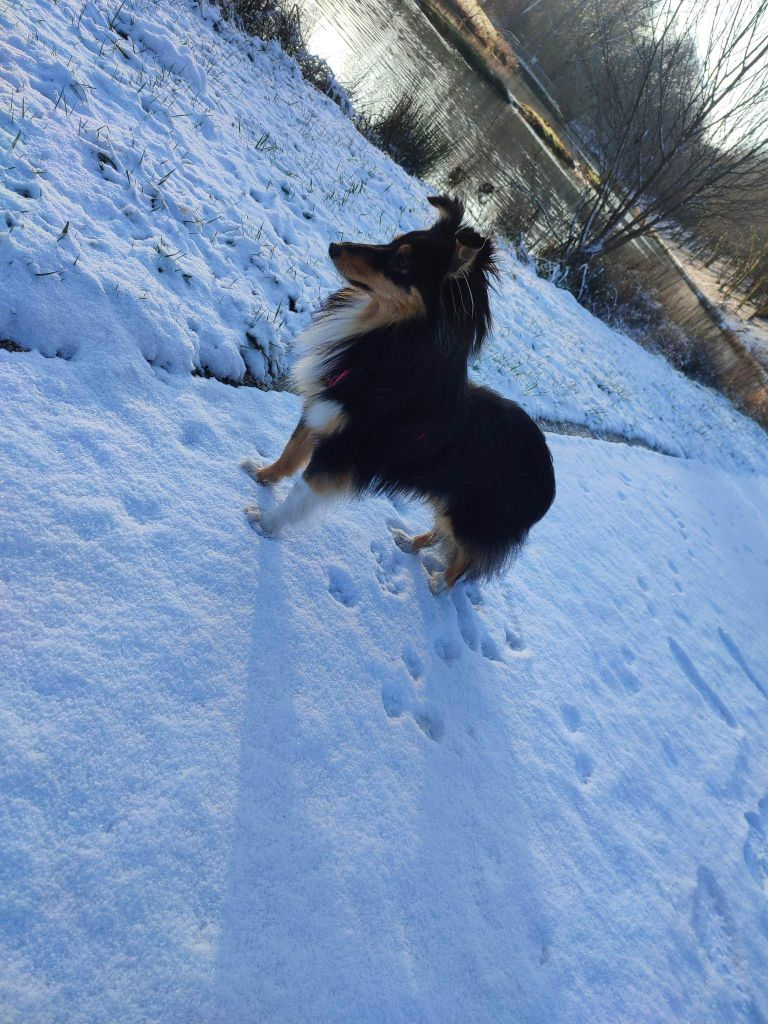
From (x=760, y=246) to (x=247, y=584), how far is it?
87.1ft

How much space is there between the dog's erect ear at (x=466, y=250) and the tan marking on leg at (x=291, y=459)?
113 centimetres

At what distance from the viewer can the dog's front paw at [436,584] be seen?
3.17 m

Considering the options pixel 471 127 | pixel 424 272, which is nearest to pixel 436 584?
pixel 424 272

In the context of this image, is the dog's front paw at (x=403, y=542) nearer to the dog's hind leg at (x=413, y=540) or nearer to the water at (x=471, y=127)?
the dog's hind leg at (x=413, y=540)

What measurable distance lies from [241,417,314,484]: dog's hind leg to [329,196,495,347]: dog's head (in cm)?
88

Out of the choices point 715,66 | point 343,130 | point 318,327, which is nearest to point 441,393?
point 318,327

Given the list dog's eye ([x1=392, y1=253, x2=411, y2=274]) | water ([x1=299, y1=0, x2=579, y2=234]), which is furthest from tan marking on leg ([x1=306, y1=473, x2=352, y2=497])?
water ([x1=299, y1=0, x2=579, y2=234])

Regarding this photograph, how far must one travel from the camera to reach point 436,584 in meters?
3.19

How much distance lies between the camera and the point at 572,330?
30.0ft

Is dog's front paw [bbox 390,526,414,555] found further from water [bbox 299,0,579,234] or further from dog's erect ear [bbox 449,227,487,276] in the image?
water [bbox 299,0,579,234]

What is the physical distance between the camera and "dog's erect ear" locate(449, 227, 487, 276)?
76.3 inches

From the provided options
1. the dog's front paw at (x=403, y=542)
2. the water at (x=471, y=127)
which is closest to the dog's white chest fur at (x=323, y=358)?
the dog's front paw at (x=403, y=542)

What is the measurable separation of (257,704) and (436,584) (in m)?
1.43

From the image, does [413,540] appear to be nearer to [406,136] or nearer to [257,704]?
[257,704]
